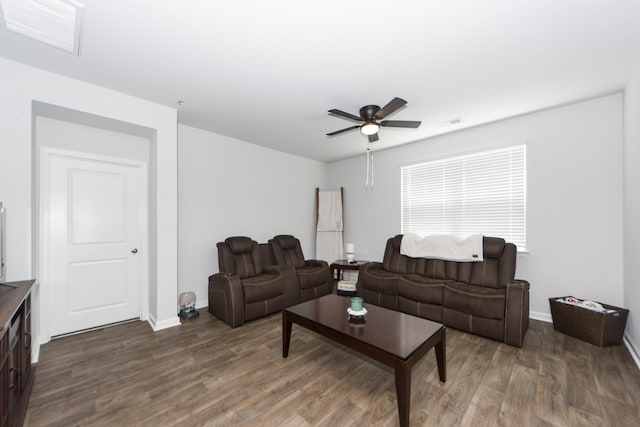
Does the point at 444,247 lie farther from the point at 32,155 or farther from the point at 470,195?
the point at 32,155

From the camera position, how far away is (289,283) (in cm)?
374

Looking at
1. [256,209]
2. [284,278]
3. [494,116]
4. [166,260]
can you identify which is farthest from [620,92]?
[166,260]

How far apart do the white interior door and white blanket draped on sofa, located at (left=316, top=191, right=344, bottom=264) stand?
3.10m

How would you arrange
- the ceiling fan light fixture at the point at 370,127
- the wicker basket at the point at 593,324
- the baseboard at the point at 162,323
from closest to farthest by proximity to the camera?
the wicker basket at the point at 593,324 < the ceiling fan light fixture at the point at 370,127 < the baseboard at the point at 162,323

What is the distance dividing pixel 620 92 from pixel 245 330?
4.86 metres

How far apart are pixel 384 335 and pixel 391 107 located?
6.53 feet

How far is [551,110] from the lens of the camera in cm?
322

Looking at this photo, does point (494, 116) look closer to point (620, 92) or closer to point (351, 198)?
point (620, 92)

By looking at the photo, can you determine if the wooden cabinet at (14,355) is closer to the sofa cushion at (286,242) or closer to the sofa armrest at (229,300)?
the sofa armrest at (229,300)

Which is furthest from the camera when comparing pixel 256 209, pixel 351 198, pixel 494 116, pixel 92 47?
pixel 351 198

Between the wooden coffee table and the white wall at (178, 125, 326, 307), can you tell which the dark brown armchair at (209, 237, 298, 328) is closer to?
the white wall at (178, 125, 326, 307)

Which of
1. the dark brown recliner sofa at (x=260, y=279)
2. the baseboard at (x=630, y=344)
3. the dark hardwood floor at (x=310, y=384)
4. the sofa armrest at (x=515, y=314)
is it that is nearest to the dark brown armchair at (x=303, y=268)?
the dark brown recliner sofa at (x=260, y=279)

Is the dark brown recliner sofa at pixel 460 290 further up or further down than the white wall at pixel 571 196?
further down

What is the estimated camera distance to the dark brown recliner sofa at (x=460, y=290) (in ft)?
8.83
